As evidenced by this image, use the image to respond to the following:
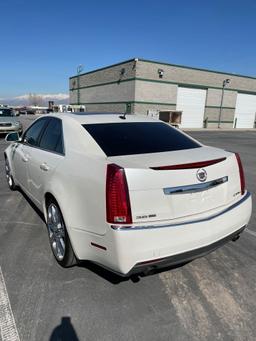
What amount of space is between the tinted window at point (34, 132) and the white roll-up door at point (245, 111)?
38412 millimetres

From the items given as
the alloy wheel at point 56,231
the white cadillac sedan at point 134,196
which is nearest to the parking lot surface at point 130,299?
the alloy wheel at point 56,231

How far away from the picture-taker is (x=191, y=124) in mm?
34562

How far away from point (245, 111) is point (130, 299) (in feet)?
137

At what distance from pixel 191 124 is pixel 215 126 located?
396cm

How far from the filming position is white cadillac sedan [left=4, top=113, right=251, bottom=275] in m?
2.24

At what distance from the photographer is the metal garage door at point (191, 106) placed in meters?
32.9

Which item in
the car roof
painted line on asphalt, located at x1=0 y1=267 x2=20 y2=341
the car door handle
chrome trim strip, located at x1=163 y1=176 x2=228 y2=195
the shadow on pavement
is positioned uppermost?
the car roof

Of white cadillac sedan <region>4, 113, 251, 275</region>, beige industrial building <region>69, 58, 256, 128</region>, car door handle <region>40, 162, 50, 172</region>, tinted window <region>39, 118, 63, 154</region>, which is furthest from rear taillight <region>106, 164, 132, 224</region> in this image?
beige industrial building <region>69, 58, 256, 128</region>

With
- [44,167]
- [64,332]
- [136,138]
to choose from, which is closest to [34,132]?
[44,167]

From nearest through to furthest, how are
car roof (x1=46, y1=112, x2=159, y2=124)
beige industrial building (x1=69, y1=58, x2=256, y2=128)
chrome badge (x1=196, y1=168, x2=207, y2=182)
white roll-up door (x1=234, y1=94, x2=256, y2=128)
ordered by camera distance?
1. chrome badge (x1=196, y1=168, x2=207, y2=182)
2. car roof (x1=46, y1=112, x2=159, y2=124)
3. beige industrial building (x1=69, y1=58, x2=256, y2=128)
4. white roll-up door (x1=234, y1=94, x2=256, y2=128)

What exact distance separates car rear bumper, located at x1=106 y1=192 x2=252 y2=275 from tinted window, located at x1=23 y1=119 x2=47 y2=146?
237 cm

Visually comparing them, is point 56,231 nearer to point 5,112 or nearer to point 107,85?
point 5,112

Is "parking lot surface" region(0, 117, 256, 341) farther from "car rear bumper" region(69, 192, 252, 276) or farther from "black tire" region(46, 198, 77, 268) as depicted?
"car rear bumper" region(69, 192, 252, 276)

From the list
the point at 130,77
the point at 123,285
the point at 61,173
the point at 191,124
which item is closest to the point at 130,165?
the point at 61,173
